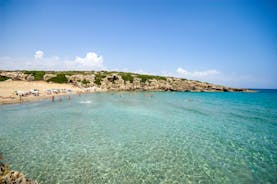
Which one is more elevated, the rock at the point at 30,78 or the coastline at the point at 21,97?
the rock at the point at 30,78

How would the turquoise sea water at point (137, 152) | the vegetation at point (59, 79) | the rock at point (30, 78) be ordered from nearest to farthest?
the turquoise sea water at point (137, 152) → the rock at point (30, 78) → the vegetation at point (59, 79)

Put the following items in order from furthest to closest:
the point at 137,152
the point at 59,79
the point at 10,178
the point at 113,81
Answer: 1. the point at 113,81
2. the point at 59,79
3. the point at 137,152
4. the point at 10,178

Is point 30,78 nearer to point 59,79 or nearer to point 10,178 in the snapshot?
point 59,79

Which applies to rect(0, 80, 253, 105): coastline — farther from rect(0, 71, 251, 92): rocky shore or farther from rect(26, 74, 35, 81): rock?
rect(26, 74, 35, 81): rock

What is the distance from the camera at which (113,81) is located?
108125 millimetres

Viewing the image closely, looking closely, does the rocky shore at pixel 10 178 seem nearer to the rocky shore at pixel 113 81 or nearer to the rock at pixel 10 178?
the rock at pixel 10 178

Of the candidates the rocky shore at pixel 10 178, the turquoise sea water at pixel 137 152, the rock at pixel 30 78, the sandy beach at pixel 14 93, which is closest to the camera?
the rocky shore at pixel 10 178

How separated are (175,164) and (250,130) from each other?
14.8 metres

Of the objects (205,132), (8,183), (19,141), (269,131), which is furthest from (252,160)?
(19,141)

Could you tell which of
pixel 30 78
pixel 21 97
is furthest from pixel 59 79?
pixel 21 97

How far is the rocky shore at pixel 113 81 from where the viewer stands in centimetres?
9325

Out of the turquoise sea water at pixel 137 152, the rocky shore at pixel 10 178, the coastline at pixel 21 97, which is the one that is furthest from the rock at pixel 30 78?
the rocky shore at pixel 10 178

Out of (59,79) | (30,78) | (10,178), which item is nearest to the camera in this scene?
(10,178)

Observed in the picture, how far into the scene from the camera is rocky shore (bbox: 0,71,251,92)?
9325 cm
